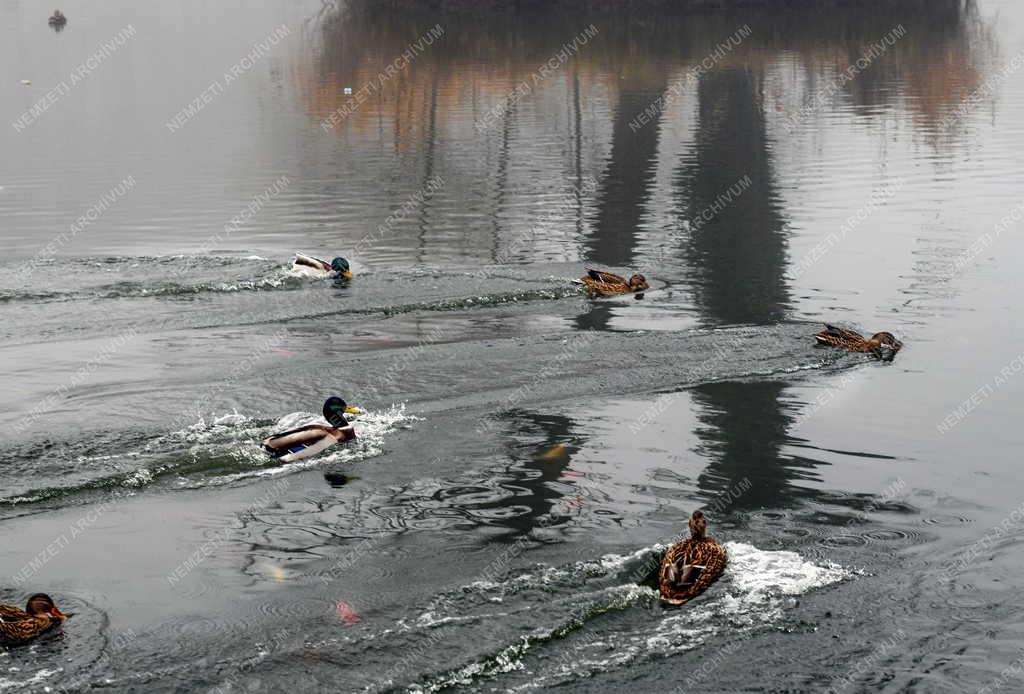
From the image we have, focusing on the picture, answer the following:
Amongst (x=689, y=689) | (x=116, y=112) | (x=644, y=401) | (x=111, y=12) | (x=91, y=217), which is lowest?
(x=689, y=689)

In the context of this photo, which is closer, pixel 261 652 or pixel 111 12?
pixel 261 652

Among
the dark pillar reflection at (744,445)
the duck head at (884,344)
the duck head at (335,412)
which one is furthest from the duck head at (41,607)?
the duck head at (884,344)

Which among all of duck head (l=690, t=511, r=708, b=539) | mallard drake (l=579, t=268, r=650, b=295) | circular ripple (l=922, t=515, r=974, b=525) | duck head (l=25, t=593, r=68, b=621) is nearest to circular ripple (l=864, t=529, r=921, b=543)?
circular ripple (l=922, t=515, r=974, b=525)

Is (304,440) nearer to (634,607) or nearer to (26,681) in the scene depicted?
(634,607)

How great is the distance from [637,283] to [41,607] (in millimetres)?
13885

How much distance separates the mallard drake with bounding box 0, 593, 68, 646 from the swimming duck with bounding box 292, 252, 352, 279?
12.7 meters

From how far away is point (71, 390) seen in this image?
18609 millimetres

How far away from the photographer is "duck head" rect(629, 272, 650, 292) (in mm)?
23781

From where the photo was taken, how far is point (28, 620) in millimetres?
11672

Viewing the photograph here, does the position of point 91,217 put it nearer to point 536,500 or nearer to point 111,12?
point 536,500

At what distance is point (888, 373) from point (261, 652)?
10911 millimetres

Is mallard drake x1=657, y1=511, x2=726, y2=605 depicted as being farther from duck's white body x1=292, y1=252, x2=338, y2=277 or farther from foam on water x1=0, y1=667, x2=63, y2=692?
duck's white body x1=292, y1=252, x2=338, y2=277

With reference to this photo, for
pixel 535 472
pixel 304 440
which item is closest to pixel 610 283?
pixel 535 472

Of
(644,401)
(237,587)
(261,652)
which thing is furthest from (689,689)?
(644,401)
